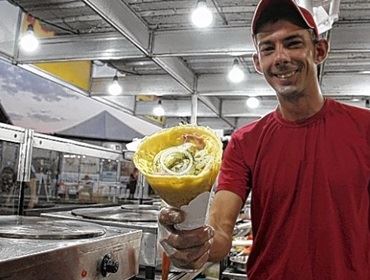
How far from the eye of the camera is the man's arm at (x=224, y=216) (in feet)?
4.50

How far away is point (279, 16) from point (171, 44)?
3.49 meters

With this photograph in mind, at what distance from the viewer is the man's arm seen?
137cm

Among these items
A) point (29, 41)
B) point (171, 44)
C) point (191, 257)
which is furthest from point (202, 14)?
point (191, 257)

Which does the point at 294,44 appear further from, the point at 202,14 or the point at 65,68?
the point at 65,68

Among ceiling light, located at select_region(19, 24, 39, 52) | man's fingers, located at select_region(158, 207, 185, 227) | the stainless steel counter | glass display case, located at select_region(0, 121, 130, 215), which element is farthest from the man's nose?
ceiling light, located at select_region(19, 24, 39, 52)

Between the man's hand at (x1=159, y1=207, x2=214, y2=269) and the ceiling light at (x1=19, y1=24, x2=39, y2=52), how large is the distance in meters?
4.46

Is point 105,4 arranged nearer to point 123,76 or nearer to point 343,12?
point 343,12

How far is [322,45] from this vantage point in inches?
57.7

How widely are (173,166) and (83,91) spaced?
648 centimetres

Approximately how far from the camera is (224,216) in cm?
141

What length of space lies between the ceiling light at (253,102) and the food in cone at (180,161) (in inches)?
286

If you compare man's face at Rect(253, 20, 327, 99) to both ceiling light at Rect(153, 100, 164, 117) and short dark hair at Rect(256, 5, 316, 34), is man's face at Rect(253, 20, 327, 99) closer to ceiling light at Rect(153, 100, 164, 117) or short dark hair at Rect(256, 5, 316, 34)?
short dark hair at Rect(256, 5, 316, 34)

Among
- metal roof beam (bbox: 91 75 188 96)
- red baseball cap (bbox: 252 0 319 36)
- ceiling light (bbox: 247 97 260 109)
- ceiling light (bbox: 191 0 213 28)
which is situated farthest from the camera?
ceiling light (bbox: 247 97 260 109)

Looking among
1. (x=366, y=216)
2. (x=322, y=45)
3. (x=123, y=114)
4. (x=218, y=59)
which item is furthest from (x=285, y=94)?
(x=123, y=114)
